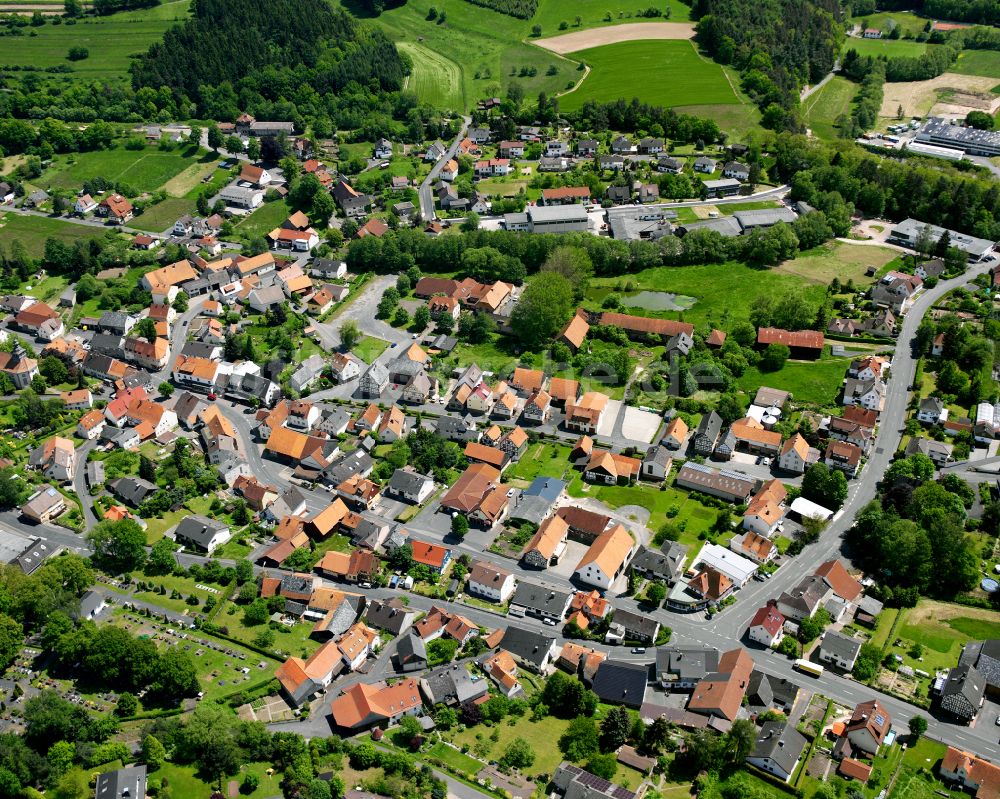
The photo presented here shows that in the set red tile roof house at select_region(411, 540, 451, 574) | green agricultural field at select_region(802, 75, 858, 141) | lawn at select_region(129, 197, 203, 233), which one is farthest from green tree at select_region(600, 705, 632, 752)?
green agricultural field at select_region(802, 75, 858, 141)

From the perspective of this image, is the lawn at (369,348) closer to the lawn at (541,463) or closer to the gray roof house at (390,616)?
the lawn at (541,463)

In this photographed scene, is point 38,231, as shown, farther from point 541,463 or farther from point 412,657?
point 412,657

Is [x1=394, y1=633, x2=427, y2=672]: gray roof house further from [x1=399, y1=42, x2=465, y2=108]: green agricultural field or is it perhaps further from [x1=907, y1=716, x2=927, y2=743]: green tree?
[x1=399, y1=42, x2=465, y2=108]: green agricultural field

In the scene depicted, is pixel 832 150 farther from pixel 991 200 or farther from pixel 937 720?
pixel 937 720

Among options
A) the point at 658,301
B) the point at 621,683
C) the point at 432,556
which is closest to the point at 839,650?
the point at 621,683

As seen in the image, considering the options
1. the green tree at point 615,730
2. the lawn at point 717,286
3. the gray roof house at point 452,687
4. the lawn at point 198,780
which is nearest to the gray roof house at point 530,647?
the gray roof house at point 452,687

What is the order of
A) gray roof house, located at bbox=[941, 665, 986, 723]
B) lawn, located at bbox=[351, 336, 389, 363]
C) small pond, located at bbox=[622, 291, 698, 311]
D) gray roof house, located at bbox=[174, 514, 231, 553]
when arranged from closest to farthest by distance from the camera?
gray roof house, located at bbox=[941, 665, 986, 723] → gray roof house, located at bbox=[174, 514, 231, 553] → lawn, located at bbox=[351, 336, 389, 363] → small pond, located at bbox=[622, 291, 698, 311]

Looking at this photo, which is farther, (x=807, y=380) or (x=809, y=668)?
(x=807, y=380)
